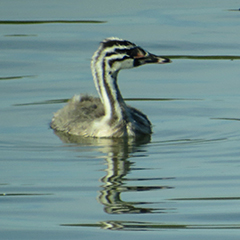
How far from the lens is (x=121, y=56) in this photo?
1188 cm

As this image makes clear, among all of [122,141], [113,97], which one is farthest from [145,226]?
[113,97]

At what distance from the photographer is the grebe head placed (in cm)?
1188

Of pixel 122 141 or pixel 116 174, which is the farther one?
pixel 122 141

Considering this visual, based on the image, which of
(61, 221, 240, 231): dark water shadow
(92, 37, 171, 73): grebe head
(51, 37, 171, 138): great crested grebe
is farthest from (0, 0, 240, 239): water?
(92, 37, 171, 73): grebe head

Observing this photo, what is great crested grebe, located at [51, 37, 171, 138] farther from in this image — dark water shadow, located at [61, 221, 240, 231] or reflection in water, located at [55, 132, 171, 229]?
dark water shadow, located at [61, 221, 240, 231]

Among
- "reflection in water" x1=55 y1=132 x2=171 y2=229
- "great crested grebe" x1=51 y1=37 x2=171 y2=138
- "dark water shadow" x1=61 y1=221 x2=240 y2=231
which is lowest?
"dark water shadow" x1=61 y1=221 x2=240 y2=231

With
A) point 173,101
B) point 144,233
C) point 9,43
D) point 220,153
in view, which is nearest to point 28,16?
point 9,43

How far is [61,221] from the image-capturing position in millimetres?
7945

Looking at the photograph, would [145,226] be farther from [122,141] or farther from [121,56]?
[121,56]

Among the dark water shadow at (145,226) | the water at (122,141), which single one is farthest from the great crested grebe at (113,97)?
the dark water shadow at (145,226)

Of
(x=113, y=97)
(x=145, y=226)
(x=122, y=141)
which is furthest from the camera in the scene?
(x=113, y=97)

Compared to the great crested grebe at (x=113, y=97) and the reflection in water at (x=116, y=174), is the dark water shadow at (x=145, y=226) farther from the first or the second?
the great crested grebe at (x=113, y=97)

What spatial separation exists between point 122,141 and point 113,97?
2.22 feet

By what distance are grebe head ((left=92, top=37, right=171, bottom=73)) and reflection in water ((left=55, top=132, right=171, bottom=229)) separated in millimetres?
1083
